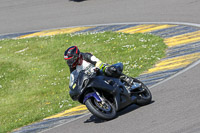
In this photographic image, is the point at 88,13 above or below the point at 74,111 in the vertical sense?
above

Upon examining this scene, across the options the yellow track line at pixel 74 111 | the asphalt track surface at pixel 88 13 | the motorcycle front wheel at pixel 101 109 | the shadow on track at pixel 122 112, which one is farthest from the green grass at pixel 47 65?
the motorcycle front wheel at pixel 101 109

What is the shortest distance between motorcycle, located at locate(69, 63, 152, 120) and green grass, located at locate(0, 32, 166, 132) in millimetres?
2240

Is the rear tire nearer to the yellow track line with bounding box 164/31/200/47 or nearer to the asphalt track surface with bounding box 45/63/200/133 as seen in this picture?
the asphalt track surface with bounding box 45/63/200/133

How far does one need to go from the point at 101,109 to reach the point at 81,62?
1111mm

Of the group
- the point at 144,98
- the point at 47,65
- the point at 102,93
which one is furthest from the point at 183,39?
the point at 102,93

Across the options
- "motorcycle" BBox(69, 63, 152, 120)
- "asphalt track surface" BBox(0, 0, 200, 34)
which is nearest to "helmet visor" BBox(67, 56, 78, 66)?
"motorcycle" BBox(69, 63, 152, 120)

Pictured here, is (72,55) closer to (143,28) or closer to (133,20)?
(143,28)

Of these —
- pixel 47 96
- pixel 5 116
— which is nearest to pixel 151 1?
pixel 47 96

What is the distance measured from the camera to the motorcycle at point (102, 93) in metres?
7.80

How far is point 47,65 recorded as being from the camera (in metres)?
14.4

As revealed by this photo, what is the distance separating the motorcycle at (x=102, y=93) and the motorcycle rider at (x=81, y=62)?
0.33ft

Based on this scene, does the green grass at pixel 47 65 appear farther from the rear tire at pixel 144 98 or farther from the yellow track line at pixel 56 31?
the rear tire at pixel 144 98

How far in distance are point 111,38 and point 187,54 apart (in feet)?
13.6

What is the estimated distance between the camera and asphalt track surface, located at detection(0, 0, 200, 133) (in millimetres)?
7363
